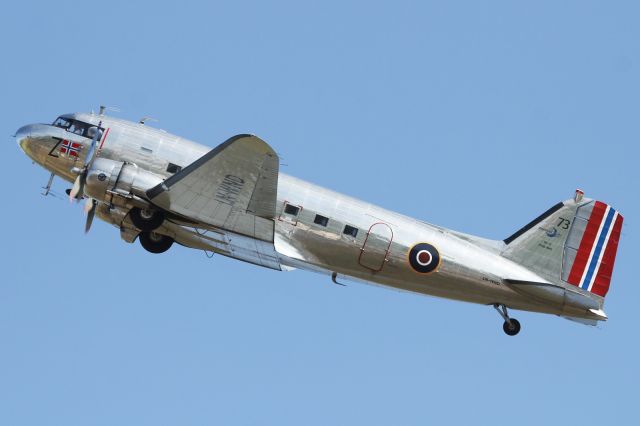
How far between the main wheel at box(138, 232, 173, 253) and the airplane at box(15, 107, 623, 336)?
24 millimetres

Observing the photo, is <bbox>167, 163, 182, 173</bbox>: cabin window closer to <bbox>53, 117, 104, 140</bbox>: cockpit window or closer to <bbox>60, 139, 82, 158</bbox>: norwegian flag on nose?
<bbox>53, 117, 104, 140</bbox>: cockpit window

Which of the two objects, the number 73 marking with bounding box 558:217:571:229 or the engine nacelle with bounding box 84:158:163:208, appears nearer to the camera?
the engine nacelle with bounding box 84:158:163:208

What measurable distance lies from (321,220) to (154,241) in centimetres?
407

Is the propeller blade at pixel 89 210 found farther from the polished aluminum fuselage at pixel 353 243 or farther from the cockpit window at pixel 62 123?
the cockpit window at pixel 62 123

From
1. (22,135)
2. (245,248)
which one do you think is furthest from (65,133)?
(245,248)

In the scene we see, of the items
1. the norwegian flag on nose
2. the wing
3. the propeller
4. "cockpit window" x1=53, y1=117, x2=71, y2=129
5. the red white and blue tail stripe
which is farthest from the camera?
"cockpit window" x1=53, y1=117, x2=71, y2=129

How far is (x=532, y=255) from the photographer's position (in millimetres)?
25875

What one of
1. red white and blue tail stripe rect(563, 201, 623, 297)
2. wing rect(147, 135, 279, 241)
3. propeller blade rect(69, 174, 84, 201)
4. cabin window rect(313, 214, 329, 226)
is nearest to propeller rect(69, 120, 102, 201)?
propeller blade rect(69, 174, 84, 201)

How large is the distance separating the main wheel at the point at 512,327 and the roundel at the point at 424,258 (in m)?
2.15

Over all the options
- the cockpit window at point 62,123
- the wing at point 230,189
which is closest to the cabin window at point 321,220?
the wing at point 230,189

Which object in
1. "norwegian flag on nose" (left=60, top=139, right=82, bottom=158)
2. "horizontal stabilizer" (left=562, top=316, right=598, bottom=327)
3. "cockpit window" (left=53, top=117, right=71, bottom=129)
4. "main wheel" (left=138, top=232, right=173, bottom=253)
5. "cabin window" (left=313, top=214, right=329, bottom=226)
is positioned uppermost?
"cockpit window" (left=53, top=117, right=71, bottom=129)

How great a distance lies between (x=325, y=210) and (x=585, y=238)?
6.23 m

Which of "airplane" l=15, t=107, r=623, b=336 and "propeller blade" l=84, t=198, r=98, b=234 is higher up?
"airplane" l=15, t=107, r=623, b=336

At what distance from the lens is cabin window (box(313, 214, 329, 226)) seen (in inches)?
1004
